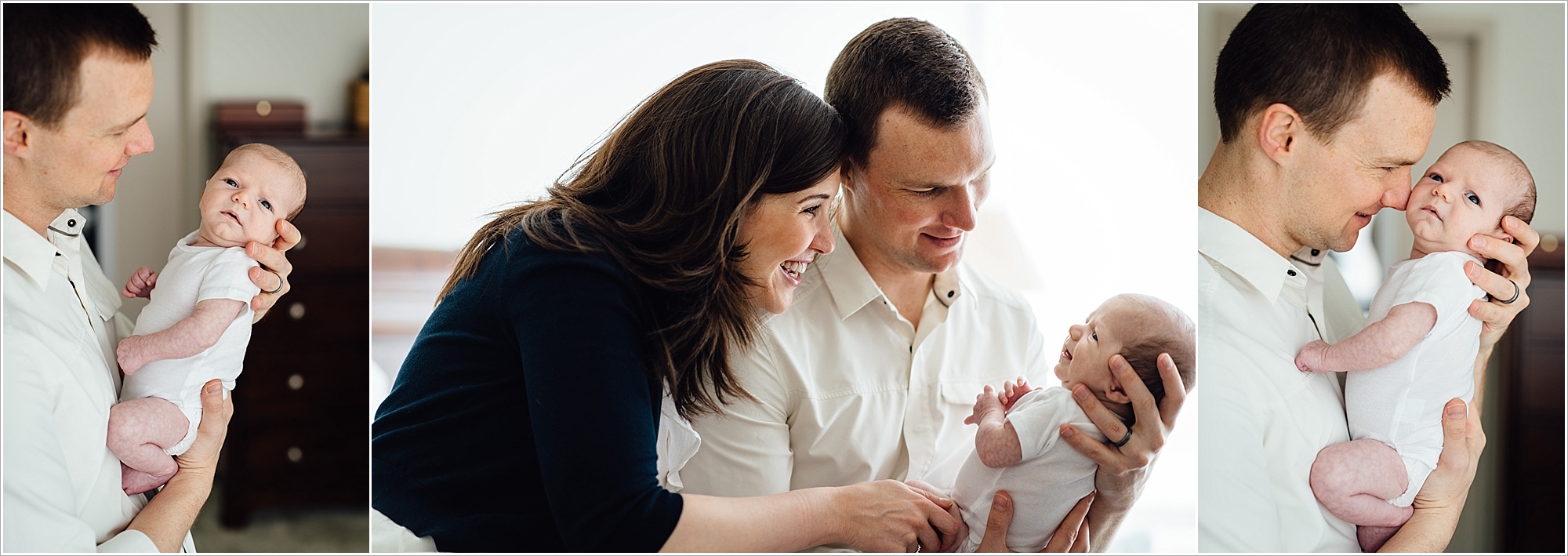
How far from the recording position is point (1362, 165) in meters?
1.54

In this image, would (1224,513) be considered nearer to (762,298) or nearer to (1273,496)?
(1273,496)

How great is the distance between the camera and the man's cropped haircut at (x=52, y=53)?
1.30 meters

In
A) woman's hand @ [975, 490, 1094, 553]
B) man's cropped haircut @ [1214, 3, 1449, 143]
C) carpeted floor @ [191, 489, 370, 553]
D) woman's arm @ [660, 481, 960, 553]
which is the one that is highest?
man's cropped haircut @ [1214, 3, 1449, 143]

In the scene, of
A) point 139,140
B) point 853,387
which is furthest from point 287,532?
point 853,387

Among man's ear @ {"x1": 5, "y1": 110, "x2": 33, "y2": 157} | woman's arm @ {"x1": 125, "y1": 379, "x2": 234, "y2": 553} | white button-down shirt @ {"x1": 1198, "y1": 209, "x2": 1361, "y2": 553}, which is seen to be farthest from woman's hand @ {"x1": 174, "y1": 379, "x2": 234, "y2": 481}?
white button-down shirt @ {"x1": 1198, "y1": 209, "x2": 1361, "y2": 553}

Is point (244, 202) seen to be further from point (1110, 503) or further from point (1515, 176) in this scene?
point (1515, 176)

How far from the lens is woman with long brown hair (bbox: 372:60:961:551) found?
1296mm

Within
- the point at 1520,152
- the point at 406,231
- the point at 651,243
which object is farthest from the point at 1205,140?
the point at 406,231

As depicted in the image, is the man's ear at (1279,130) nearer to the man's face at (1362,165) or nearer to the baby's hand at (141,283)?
the man's face at (1362,165)

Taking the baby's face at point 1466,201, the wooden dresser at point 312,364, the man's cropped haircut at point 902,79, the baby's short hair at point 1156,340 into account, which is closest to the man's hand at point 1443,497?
the baby's face at point 1466,201

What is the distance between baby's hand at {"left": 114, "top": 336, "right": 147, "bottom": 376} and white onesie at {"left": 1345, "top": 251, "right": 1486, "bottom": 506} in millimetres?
1769

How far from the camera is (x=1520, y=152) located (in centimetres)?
168

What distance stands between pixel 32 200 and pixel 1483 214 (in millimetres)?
2082

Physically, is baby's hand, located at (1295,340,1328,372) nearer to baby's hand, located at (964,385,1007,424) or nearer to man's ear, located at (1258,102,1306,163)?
man's ear, located at (1258,102,1306,163)
